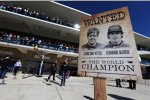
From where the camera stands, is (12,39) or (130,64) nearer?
(130,64)

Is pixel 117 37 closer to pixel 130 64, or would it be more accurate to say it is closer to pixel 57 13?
pixel 130 64

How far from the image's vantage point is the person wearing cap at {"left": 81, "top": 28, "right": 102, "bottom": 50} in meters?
2.24

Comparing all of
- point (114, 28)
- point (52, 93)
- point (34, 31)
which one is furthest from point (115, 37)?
point (34, 31)

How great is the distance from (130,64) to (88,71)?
2.17ft

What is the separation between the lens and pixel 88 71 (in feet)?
7.30

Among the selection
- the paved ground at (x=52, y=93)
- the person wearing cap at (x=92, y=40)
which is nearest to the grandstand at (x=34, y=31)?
the paved ground at (x=52, y=93)

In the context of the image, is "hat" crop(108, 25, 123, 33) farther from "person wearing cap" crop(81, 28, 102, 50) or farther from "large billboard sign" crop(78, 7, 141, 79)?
"person wearing cap" crop(81, 28, 102, 50)

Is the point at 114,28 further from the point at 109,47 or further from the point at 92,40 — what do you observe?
the point at 92,40

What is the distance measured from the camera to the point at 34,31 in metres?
23.1

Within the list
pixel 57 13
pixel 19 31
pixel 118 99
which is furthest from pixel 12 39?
pixel 118 99

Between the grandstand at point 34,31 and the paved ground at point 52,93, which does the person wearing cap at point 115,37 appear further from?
the grandstand at point 34,31

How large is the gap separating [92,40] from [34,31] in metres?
22.2

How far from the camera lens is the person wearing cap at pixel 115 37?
2.00m

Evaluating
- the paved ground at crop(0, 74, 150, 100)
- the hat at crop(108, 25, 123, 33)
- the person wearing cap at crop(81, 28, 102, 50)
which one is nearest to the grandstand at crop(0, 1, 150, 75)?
the paved ground at crop(0, 74, 150, 100)
